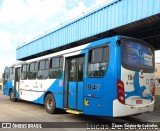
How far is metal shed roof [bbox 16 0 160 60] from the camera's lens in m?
12.8

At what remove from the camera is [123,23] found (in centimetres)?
1397

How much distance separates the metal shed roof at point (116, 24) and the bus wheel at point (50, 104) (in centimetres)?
493

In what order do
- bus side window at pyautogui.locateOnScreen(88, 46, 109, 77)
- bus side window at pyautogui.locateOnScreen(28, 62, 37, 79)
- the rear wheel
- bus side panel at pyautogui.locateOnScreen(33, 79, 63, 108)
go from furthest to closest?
bus side window at pyautogui.locateOnScreen(28, 62, 37, 79) → the rear wheel → bus side panel at pyautogui.locateOnScreen(33, 79, 63, 108) → bus side window at pyautogui.locateOnScreen(88, 46, 109, 77)

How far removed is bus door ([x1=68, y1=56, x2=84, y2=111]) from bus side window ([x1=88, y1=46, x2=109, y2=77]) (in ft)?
2.27

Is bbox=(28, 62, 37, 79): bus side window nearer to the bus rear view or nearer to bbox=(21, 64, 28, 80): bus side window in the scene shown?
bbox=(21, 64, 28, 80): bus side window

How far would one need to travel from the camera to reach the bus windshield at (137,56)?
367 inches

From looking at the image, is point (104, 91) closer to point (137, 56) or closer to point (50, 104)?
point (137, 56)

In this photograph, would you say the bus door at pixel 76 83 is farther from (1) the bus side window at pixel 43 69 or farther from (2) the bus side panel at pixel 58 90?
(1) the bus side window at pixel 43 69

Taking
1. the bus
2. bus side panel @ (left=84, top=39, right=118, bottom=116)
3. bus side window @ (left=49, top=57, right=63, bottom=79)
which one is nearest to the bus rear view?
the bus

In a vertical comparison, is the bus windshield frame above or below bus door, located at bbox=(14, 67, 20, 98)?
above

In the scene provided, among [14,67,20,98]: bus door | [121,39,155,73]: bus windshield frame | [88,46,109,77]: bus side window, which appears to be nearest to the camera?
[121,39,155,73]: bus windshield frame

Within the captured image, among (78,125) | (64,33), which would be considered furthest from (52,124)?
(64,33)

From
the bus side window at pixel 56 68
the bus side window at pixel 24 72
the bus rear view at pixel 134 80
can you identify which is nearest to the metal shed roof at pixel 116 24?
the bus rear view at pixel 134 80

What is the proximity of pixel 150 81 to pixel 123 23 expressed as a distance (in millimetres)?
4638
